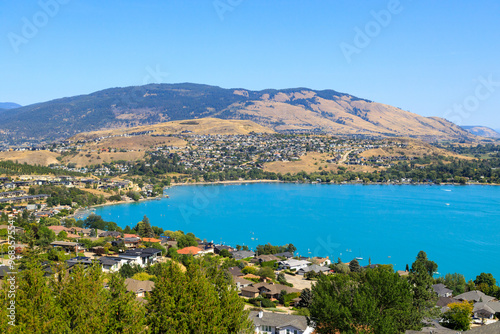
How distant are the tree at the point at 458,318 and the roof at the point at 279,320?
570 cm

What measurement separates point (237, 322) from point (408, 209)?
44.0 metres

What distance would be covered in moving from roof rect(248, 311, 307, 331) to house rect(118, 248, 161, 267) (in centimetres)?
943

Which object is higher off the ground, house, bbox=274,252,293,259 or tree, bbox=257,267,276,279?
tree, bbox=257,267,276,279

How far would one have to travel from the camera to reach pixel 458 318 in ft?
48.6

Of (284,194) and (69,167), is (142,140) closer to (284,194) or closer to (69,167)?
(69,167)

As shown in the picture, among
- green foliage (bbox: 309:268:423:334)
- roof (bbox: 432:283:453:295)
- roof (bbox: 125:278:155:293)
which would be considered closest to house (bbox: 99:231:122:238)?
roof (bbox: 125:278:155:293)

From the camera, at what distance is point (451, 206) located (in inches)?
1945

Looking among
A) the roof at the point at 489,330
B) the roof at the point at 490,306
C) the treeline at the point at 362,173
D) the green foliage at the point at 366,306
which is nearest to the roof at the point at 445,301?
the roof at the point at 490,306

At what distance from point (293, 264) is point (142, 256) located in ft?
29.3

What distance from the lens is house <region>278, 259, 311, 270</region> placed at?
2486 cm

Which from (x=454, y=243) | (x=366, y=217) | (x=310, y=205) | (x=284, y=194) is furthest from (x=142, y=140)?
(x=454, y=243)

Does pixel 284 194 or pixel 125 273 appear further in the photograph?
pixel 284 194

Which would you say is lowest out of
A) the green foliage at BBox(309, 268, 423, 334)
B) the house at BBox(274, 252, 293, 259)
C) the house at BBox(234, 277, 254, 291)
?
the house at BBox(274, 252, 293, 259)

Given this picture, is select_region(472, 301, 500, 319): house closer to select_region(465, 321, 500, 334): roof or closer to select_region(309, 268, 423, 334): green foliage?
select_region(309, 268, 423, 334): green foliage
